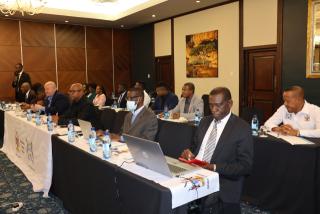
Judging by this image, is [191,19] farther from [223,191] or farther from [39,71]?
[223,191]

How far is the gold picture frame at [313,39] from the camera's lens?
5660 mm

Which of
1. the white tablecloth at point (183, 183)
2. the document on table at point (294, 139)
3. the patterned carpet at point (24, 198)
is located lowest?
the patterned carpet at point (24, 198)

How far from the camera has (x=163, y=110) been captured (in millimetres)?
5973

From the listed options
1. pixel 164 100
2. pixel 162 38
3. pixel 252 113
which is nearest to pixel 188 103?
pixel 164 100

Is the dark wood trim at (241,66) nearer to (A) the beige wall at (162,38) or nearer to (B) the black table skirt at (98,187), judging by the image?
(A) the beige wall at (162,38)

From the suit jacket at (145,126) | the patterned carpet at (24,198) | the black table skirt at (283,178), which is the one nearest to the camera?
the black table skirt at (283,178)

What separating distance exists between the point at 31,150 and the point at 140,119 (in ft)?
6.36

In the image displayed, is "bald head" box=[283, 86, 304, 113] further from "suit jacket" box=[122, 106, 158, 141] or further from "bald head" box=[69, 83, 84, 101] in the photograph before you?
"bald head" box=[69, 83, 84, 101]

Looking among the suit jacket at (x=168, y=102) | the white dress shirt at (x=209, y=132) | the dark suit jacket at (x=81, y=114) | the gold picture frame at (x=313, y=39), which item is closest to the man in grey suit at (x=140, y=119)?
the white dress shirt at (x=209, y=132)

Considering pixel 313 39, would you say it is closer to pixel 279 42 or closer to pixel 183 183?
pixel 279 42

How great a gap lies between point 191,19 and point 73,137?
626cm

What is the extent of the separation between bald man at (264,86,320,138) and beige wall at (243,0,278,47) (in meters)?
3.42

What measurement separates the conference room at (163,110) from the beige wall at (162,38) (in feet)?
0.10

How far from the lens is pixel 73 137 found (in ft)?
10.3
